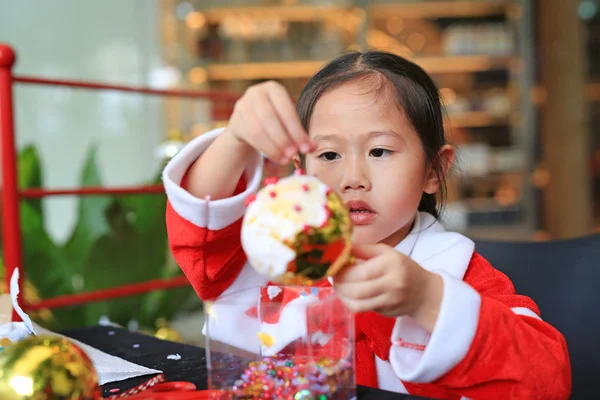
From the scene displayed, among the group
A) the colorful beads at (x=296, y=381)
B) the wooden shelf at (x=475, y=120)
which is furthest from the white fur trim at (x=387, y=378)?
the wooden shelf at (x=475, y=120)

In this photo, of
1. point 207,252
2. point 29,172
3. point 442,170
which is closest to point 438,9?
point 29,172

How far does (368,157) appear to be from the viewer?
80cm

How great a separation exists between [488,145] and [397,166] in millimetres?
3825

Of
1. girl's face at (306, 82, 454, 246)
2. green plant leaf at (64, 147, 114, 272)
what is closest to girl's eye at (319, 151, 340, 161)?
girl's face at (306, 82, 454, 246)

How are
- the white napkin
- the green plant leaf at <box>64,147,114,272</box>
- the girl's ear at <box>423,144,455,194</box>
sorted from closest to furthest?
the white napkin
the girl's ear at <box>423,144,455,194</box>
the green plant leaf at <box>64,147,114,272</box>

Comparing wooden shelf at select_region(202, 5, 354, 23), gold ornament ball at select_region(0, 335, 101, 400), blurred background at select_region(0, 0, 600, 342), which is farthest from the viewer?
wooden shelf at select_region(202, 5, 354, 23)

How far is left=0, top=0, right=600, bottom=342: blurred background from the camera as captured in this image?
379 centimetres

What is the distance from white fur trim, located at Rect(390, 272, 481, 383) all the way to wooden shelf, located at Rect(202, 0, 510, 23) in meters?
3.95

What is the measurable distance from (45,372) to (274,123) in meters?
0.28

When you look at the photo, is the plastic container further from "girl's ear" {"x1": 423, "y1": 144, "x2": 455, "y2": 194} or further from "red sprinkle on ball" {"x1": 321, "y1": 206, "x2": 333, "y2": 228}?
"girl's ear" {"x1": 423, "y1": 144, "x2": 455, "y2": 194}

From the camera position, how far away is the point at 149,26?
4.22 meters

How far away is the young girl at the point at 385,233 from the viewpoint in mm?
586

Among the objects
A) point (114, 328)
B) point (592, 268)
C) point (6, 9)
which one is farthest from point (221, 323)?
point (6, 9)

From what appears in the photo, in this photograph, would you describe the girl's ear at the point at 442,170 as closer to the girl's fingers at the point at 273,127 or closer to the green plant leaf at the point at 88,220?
the girl's fingers at the point at 273,127
